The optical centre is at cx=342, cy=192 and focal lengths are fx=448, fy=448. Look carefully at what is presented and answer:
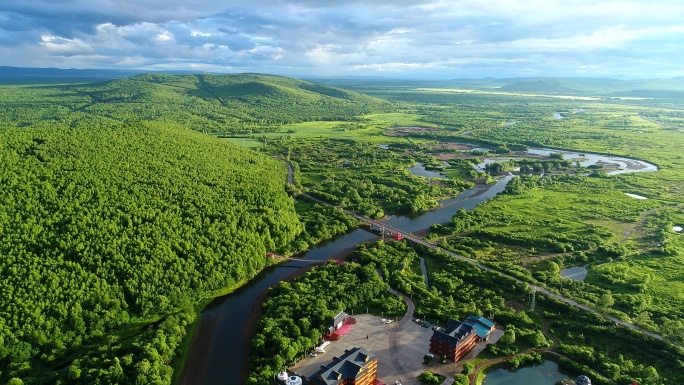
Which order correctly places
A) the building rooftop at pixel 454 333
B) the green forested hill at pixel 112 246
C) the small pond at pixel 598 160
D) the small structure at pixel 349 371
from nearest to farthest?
1. the small structure at pixel 349 371
2. the green forested hill at pixel 112 246
3. the building rooftop at pixel 454 333
4. the small pond at pixel 598 160

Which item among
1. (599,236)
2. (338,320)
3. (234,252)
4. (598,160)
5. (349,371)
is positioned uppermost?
(598,160)

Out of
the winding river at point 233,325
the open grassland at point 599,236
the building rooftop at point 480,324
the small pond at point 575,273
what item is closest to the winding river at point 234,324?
the winding river at point 233,325

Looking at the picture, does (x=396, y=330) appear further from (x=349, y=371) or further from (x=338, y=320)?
(x=349, y=371)

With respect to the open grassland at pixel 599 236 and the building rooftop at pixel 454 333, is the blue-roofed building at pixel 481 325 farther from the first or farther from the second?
the open grassland at pixel 599 236

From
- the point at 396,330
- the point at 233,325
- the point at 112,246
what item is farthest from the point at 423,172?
the point at 112,246

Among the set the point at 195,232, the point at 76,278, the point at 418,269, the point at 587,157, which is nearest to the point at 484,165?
the point at 587,157

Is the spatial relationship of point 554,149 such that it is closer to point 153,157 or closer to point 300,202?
point 300,202
